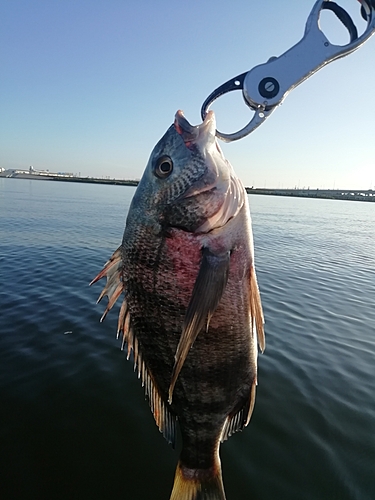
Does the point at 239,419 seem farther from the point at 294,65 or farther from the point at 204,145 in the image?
the point at 294,65

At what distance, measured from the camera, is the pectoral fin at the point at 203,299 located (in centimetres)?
169

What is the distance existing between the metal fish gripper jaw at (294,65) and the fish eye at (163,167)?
1.77ft

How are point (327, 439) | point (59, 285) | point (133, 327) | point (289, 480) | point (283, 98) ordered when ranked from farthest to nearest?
point (59, 285), point (327, 439), point (289, 480), point (283, 98), point (133, 327)

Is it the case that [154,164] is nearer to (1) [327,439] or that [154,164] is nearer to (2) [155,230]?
(2) [155,230]

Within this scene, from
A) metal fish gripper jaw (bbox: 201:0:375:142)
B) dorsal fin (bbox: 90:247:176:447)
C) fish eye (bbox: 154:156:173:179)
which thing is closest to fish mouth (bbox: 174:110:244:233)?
fish eye (bbox: 154:156:173:179)

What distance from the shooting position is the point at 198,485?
2174 mm

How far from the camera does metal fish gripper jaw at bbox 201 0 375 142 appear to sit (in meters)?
2.48

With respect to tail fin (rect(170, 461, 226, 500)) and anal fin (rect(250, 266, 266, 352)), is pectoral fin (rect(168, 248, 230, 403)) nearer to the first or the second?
anal fin (rect(250, 266, 266, 352))

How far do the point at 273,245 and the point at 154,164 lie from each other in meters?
17.5

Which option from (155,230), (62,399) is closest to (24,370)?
(62,399)

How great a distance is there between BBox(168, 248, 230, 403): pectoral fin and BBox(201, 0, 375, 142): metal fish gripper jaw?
1100 mm

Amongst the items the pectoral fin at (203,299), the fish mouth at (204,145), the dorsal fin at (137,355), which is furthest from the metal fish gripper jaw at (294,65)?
the dorsal fin at (137,355)

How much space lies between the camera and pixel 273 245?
61.8 ft

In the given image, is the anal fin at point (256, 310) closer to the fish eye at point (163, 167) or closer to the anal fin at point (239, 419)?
the anal fin at point (239, 419)
